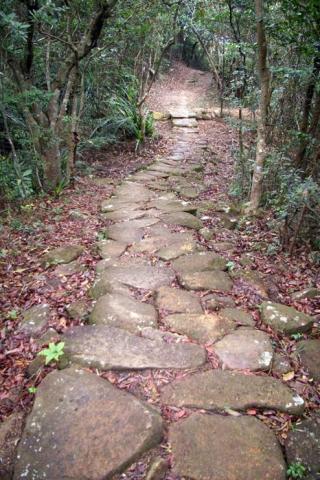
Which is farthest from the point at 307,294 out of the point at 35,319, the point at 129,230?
the point at 35,319

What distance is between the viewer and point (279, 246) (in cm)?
384

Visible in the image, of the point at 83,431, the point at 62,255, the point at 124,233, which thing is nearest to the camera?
the point at 83,431

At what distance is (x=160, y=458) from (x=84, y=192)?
441 centimetres

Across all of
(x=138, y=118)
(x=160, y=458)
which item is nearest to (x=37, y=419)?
(x=160, y=458)

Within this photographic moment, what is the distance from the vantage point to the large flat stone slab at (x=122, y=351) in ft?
7.04

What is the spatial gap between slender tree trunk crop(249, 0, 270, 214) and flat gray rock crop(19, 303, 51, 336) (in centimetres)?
294

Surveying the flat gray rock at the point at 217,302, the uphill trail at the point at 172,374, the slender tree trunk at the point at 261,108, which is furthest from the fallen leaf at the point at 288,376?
the slender tree trunk at the point at 261,108

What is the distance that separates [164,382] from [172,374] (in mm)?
76

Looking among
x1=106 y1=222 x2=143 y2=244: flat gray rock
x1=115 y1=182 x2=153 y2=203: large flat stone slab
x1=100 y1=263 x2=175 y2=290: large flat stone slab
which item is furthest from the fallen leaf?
x1=115 y1=182 x2=153 y2=203: large flat stone slab

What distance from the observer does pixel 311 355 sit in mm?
2352

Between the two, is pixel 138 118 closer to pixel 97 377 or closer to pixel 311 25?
pixel 311 25

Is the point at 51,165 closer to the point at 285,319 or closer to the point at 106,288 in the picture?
the point at 106,288

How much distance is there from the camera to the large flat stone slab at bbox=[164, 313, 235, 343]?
2.44 meters

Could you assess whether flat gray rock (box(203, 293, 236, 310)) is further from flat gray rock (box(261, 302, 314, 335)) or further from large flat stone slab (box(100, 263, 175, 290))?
large flat stone slab (box(100, 263, 175, 290))
